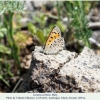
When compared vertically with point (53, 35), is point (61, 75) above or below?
below

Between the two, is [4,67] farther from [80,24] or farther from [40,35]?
[80,24]

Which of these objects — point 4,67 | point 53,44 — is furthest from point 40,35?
point 53,44

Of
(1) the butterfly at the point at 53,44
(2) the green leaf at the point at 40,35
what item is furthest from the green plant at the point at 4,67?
(1) the butterfly at the point at 53,44

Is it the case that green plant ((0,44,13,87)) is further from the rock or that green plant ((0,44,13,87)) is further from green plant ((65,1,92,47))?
the rock

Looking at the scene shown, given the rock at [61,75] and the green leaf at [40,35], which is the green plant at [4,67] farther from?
the rock at [61,75]

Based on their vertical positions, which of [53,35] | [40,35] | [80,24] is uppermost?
[53,35]

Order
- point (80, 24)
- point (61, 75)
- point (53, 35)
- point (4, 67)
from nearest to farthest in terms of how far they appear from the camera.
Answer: point (61, 75) → point (53, 35) → point (80, 24) → point (4, 67)

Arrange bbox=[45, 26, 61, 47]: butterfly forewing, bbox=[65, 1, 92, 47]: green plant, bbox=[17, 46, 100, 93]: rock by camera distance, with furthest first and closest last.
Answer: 1. bbox=[65, 1, 92, 47]: green plant
2. bbox=[45, 26, 61, 47]: butterfly forewing
3. bbox=[17, 46, 100, 93]: rock

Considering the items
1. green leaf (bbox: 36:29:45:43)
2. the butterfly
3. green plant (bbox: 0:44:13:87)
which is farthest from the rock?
green leaf (bbox: 36:29:45:43)

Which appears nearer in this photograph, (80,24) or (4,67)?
(80,24)
